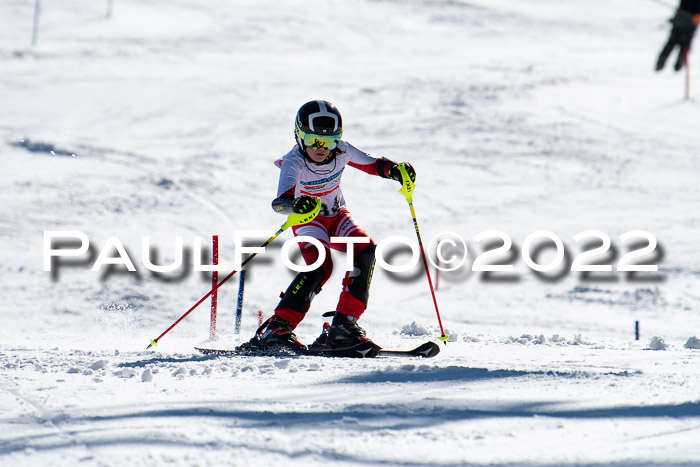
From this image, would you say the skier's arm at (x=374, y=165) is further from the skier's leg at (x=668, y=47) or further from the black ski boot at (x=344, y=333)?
the skier's leg at (x=668, y=47)

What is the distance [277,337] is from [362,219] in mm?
6613

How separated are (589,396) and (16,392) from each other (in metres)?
2.44

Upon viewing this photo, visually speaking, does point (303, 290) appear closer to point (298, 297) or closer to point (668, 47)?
point (298, 297)

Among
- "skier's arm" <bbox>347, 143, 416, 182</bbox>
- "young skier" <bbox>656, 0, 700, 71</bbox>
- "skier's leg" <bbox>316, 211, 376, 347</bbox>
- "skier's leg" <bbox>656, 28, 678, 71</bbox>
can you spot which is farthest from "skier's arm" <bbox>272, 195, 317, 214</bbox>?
"skier's leg" <bbox>656, 28, 678, 71</bbox>

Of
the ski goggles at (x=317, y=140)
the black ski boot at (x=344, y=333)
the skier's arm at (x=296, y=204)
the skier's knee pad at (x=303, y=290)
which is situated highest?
the ski goggles at (x=317, y=140)

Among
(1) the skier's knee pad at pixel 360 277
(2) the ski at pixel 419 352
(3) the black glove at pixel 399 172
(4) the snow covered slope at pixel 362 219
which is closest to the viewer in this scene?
(4) the snow covered slope at pixel 362 219

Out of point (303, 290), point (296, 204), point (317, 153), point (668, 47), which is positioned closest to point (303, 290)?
point (303, 290)

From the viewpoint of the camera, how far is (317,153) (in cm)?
502

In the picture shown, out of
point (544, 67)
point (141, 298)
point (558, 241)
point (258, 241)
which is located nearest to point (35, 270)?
point (141, 298)

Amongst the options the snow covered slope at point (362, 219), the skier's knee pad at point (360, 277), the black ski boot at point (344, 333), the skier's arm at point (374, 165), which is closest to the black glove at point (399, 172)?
the skier's arm at point (374, 165)

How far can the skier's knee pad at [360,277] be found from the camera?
16.3 feet

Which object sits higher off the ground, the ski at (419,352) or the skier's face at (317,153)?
the skier's face at (317,153)

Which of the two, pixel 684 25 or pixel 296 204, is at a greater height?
pixel 684 25

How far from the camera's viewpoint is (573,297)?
28.9ft
